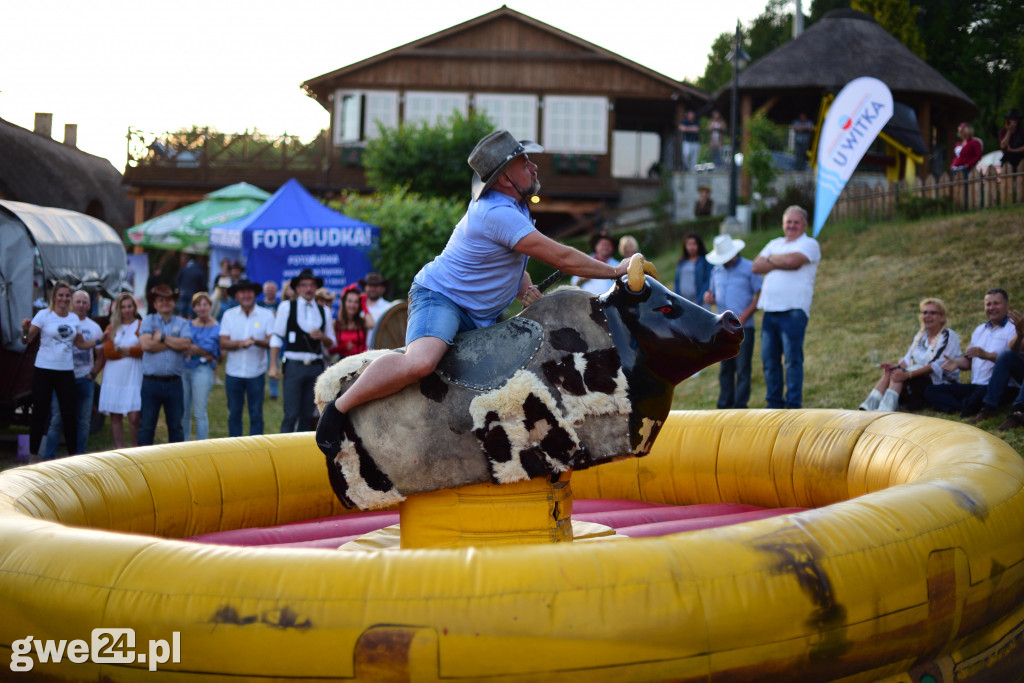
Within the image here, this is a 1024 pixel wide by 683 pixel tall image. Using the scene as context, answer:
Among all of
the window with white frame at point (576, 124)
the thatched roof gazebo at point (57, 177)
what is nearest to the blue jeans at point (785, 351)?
the thatched roof gazebo at point (57, 177)

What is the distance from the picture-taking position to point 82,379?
9383 millimetres

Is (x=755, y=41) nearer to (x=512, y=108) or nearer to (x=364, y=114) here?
(x=512, y=108)

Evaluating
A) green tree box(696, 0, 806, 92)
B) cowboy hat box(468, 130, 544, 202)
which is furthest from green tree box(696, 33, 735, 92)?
cowboy hat box(468, 130, 544, 202)

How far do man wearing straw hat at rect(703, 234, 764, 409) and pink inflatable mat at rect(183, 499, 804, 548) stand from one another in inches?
138

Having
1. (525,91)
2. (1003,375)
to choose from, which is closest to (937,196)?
(1003,375)

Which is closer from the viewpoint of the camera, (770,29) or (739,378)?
(739,378)

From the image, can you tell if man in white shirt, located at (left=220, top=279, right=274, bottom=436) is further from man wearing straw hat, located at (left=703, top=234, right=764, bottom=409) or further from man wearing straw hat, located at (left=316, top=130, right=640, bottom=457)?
man wearing straw hat, located at (left=316, top=130, right=640, bottom=457)

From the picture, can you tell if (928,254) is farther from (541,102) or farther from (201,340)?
(541,102)

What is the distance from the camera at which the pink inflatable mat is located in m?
5.08

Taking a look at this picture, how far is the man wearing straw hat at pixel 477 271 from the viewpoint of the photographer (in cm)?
411

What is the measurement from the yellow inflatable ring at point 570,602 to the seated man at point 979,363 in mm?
4231

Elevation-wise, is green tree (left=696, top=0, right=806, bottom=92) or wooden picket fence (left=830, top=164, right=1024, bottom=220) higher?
green tree (left=696, top=0, right=806, bottom=92)

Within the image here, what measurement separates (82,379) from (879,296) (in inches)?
377

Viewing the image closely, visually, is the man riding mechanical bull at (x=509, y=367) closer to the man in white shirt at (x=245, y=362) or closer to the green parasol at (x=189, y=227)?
the man in white shirt at (x=245, y=362)
